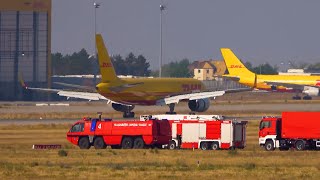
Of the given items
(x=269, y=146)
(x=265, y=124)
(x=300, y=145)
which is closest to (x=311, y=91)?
(x=265, y=124)

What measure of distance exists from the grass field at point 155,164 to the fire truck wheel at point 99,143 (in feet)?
2.46

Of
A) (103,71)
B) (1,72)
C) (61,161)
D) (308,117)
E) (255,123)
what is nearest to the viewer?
(61,161)

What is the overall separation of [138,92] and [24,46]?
60610mm

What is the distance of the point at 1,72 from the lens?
554 ft

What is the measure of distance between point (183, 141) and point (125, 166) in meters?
16.2

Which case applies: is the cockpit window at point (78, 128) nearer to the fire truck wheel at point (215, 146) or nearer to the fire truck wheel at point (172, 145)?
the fire truck wheel at point (172, 145)

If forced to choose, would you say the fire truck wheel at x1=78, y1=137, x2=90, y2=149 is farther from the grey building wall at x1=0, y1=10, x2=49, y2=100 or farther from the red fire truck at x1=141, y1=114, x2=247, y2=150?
the grey building wall at x1=0, y1=10, x2=49, y2=100

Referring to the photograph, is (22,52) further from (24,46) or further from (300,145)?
(300,145)

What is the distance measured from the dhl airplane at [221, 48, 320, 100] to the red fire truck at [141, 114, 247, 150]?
8937 cm

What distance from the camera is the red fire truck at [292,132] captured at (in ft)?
215

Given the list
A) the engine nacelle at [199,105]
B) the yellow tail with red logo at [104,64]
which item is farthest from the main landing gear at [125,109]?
the engine nacelle at [199,105]

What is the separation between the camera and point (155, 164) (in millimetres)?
53375

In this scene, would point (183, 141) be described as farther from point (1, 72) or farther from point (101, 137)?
point (1, 72)

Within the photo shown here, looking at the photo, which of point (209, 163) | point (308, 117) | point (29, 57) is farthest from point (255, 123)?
point (29, 57)
